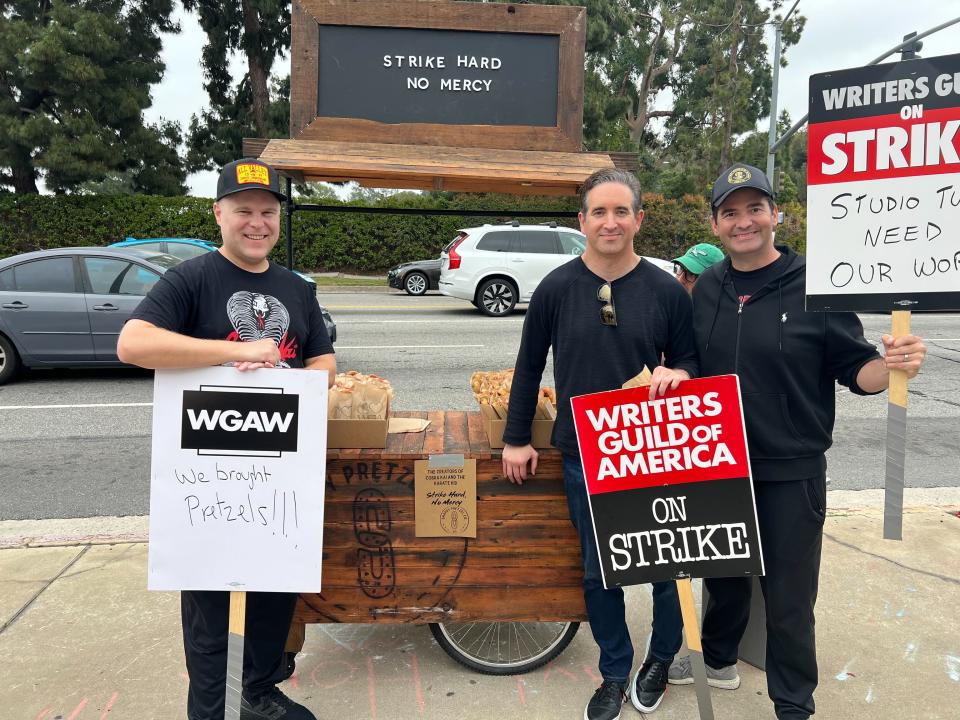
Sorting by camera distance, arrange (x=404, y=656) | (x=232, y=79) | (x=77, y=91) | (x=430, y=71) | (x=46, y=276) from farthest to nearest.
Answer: (x=232, y=79) → (x=77, y=91) → (x=46, y=276) → (x=430, y=71) → (x=404, y=656)

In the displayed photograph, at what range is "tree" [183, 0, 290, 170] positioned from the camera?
78.0 feet

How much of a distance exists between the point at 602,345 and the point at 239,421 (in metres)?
1.23

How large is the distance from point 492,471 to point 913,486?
395cm

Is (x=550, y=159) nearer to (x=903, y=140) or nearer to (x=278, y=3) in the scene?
(x=903, y=140)

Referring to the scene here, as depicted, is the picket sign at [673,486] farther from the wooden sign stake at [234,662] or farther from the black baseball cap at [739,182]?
the wooden sign stake at [234,662]

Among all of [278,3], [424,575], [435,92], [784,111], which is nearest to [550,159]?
[435,92]

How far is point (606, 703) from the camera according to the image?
8.31 ft

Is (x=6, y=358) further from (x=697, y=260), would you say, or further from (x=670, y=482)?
(x=670, y=482)

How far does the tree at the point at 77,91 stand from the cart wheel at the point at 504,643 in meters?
22.5

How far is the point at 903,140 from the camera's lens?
2.21 m

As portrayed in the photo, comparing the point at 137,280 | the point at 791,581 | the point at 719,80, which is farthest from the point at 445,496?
the point at 719,80

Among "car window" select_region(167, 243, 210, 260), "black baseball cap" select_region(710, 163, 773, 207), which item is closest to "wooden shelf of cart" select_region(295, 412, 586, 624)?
"black baseball cap" select_region(710, 163, 773, 207)

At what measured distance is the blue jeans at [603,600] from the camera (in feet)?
8.23

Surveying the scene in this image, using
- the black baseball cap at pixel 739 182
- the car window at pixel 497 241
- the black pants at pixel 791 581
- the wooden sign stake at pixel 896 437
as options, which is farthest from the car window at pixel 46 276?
the wooden sign stake at pixel 896 437
